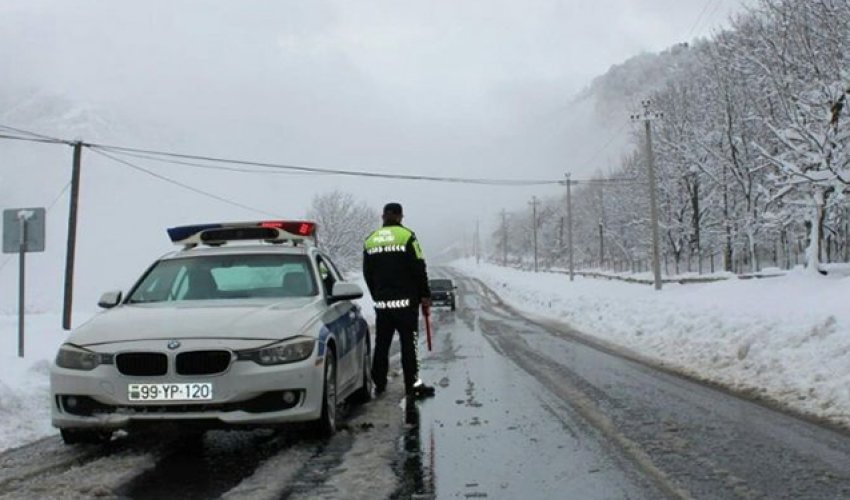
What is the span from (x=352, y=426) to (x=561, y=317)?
58.0ft

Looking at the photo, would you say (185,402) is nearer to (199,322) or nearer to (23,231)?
(199,322)

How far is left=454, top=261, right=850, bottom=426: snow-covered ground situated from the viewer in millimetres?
7484

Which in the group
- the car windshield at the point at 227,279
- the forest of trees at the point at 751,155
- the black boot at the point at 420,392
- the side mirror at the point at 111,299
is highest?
the forest of trees at the point at 751,155

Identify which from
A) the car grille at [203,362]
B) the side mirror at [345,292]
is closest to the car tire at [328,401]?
the side mirror at [345,292]

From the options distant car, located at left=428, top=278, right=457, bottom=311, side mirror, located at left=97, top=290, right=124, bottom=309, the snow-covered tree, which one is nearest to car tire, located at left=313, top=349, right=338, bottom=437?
side mirror, located at left=97, top=290, right=124, bottom=309

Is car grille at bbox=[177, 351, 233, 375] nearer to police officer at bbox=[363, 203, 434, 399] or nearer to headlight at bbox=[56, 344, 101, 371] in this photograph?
headlight at bbox=[56, 344, 101, 371]

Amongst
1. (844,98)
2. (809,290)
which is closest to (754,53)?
(844,98)

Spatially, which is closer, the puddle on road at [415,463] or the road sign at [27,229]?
the puddle on road at [415,463]

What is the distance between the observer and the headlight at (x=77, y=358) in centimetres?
508

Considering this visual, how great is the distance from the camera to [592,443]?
547cm

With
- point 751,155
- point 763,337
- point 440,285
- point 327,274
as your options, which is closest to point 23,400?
point 327,274

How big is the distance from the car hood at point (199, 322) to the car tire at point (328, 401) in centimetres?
39

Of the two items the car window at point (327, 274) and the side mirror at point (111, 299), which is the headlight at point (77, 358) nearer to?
the side mirror at point (111, 299)

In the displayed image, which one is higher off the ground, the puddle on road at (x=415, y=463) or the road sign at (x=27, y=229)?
the road sign at (x=27, y=229)
